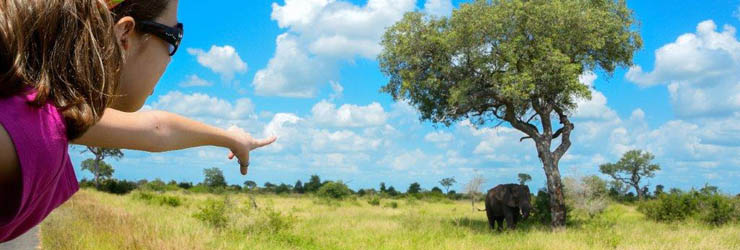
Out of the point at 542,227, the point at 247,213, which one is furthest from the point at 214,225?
the point at 542,227

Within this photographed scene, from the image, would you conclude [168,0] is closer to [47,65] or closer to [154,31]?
[154,31]

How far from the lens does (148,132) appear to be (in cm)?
135

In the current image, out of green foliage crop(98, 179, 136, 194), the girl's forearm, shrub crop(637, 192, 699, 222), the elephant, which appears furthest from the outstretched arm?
green foliage crop(98, 179, 136, 194)

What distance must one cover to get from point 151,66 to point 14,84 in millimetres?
404

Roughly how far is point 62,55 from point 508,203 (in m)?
19.1

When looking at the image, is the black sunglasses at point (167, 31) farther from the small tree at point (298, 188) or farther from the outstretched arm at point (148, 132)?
the small tree at point (298, 188)

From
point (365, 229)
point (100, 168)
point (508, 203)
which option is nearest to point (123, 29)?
point (365, 229)

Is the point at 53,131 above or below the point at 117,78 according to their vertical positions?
below

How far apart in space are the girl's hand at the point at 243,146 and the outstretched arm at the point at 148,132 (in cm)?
16

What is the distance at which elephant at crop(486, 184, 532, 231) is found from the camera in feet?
61.8

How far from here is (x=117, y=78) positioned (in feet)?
3.00

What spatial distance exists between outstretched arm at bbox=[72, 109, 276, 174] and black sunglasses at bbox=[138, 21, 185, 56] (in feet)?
0.81

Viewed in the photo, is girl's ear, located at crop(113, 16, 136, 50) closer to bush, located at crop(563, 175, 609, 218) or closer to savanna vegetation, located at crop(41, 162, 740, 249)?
savanna vegetation, located at crop(41, 162, 740, 249)

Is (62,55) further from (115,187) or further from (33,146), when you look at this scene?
(115,187)
